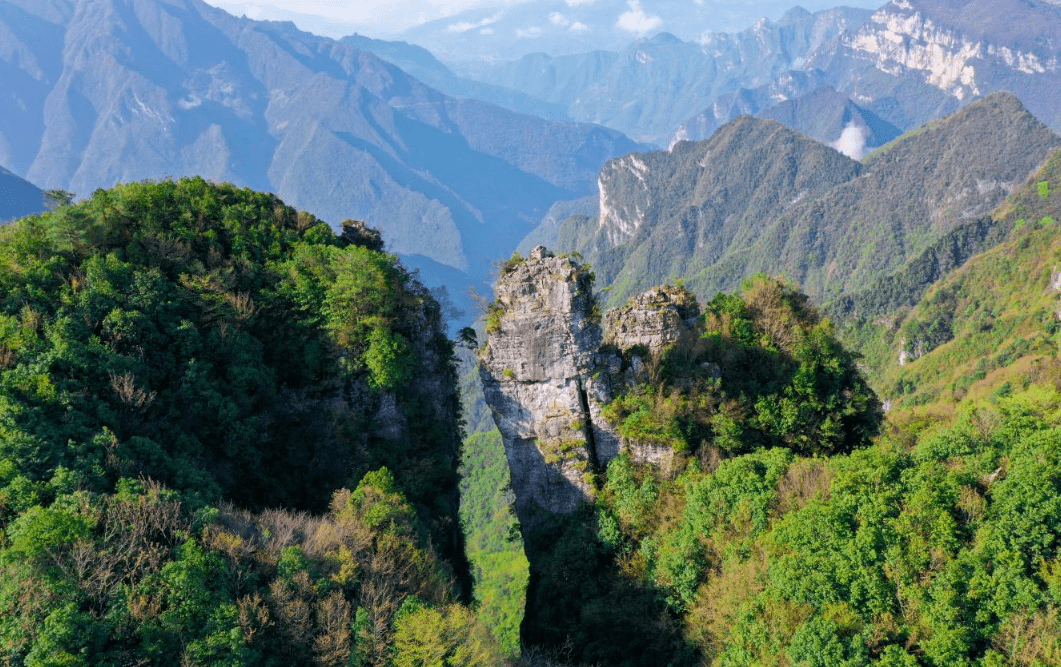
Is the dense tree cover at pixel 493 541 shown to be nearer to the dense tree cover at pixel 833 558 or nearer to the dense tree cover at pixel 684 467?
the dense tree cover at pixel 684 467

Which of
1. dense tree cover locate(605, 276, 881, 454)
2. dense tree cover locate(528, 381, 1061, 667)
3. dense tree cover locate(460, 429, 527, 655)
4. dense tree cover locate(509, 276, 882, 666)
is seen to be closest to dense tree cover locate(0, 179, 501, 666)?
dense tree cover locate(509, 276, 882, 666)

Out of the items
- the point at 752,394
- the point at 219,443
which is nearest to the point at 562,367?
the point at 752,394

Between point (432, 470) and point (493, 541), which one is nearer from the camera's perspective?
point (432, 470)

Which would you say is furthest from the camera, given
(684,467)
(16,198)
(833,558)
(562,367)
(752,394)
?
(16,198)

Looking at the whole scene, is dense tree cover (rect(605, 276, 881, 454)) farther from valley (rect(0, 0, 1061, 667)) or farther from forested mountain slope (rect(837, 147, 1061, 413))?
forested mountain slope (rect(837, 147, 1061, 413))

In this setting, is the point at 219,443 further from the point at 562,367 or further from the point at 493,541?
the point at 493,541

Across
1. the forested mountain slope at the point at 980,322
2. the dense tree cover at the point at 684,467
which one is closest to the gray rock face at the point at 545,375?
the dense tree cover at the point at 684,467
